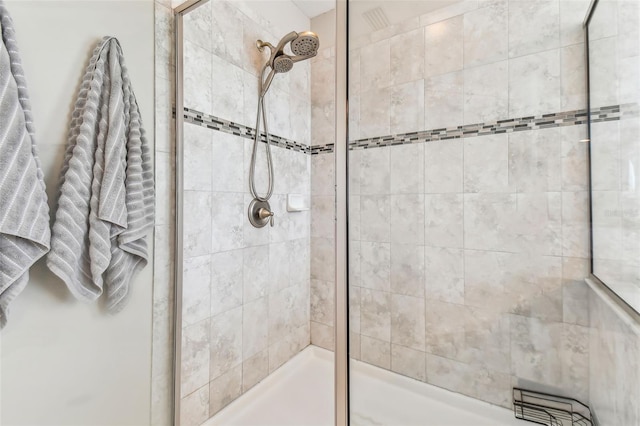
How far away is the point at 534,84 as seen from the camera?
845 mm

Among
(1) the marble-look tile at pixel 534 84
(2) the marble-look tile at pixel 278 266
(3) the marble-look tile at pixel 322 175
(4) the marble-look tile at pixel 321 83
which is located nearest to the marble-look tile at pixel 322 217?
(3) the marble-look tile at pixel 322 175

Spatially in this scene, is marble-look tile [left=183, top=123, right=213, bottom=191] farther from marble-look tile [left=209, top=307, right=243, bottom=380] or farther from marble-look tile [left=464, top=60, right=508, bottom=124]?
marble-look tile [left=464, top=60, right=508, bottom=124]

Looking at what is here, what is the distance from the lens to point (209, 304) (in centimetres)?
125

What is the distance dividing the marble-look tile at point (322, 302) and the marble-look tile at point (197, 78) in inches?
43.4

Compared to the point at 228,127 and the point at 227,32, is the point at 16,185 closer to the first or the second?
the point at 228,127

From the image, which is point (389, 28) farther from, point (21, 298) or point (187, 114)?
point (21, 298)

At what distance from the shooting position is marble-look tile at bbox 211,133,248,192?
4.17 ft

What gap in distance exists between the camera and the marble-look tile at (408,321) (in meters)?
1.00

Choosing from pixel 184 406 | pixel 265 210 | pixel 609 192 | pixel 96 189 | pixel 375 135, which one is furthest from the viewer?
pixel 265 210

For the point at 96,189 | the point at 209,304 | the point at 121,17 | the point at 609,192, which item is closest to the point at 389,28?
the point at 609,192

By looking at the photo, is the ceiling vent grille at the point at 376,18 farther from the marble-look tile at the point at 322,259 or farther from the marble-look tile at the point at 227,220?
the marble-look tile at the point at 322,259

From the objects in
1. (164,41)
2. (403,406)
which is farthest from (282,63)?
(403,406)

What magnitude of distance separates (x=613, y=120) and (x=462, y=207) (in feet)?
1.37

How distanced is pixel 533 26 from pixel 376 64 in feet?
1.50
